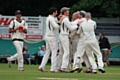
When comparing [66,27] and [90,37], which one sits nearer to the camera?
[90,37]

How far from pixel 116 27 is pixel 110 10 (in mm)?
1411

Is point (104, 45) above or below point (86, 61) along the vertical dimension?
above

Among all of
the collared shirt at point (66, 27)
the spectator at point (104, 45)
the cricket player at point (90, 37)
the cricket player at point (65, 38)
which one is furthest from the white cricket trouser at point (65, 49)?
the spectator at point (104, 45)

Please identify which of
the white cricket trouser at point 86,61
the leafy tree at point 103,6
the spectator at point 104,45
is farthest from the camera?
the leafy tree at point 103,6

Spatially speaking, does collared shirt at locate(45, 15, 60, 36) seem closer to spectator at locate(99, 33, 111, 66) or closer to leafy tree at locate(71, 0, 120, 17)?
spectator at locate(99, 33, 111, 66)

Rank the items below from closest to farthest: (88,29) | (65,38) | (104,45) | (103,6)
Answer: (88,29), (65,38), (104,45), (103,6)

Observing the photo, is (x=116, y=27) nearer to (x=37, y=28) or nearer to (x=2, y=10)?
(x=37, y=28)

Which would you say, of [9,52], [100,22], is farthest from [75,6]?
[9,52]

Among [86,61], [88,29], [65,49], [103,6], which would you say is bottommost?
[86,61]

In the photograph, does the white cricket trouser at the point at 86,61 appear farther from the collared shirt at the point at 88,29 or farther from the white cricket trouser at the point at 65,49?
the collared shirt at the point at 88,29

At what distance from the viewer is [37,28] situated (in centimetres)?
4597

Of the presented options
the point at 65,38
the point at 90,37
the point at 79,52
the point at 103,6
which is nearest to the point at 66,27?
the point at 65,38

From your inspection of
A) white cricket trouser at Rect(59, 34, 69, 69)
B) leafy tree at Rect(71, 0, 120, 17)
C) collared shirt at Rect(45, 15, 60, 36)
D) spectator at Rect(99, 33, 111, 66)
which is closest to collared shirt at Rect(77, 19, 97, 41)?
white cricket trouser at Rect(59, 34, 69, 69)

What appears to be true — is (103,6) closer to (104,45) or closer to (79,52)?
(104,45)
